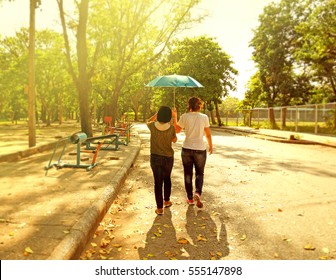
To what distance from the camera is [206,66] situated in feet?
153

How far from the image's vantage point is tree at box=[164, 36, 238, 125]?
46.1 meters

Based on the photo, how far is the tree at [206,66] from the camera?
46062 mm

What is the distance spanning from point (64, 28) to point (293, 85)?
97.4 ft

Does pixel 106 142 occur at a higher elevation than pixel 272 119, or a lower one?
lower

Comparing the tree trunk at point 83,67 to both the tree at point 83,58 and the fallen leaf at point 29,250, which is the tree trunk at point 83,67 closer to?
the tree at point 83,58

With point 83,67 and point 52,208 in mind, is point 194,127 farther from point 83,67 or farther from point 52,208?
point 83,67

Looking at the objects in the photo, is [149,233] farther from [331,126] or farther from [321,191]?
[331,126]

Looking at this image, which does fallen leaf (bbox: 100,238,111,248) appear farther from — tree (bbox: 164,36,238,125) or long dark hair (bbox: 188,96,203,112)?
tree (bbox: 164,36,238,125)

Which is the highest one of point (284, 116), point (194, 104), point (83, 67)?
point (83, 67)

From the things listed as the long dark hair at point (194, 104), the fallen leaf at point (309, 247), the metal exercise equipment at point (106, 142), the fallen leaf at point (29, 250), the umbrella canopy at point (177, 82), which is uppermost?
the umbrella canopy at point (177, 82)

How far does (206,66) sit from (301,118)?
67.3 ft

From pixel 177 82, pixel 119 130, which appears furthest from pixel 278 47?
pixel 177 82

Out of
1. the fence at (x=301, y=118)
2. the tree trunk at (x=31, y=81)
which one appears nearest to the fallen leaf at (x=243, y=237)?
the tree trunk at (x=31, y=81)

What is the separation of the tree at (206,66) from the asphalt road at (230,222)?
1504 inches
